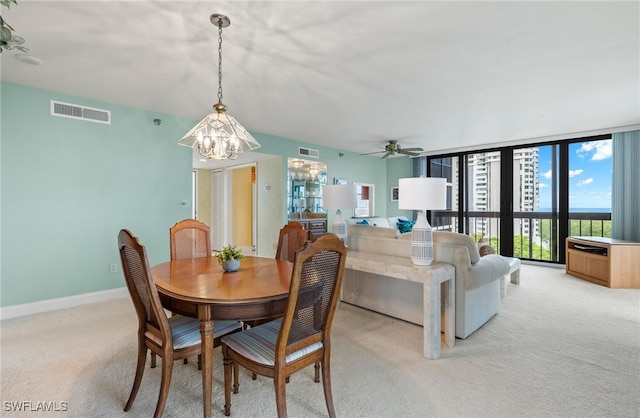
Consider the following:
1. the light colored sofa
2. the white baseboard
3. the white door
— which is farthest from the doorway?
the light colored sofa

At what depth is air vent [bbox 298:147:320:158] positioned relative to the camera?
234 inches

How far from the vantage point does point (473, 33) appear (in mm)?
2227

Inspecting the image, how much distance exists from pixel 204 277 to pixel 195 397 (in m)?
0.71

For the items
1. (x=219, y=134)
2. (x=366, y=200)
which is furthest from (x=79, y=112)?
(x=366, y=200)

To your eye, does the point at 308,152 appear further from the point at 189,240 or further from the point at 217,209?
the point at 189,240

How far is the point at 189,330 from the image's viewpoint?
1737mm

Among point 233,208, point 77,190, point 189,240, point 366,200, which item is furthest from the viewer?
point 233,208

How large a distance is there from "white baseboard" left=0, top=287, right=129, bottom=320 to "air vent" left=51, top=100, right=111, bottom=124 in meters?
2.04

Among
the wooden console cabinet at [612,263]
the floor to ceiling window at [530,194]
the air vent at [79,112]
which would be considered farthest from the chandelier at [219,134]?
the wooden console cabinet at [612,263]

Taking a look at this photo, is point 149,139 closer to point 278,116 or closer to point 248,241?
point 278,116

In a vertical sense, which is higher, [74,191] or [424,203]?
[74,191]

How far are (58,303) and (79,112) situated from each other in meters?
2.16

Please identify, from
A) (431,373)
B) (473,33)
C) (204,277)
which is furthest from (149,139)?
(431,373)

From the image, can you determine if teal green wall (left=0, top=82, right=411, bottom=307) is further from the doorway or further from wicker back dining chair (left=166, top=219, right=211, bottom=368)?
the doorway
